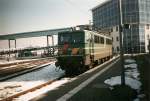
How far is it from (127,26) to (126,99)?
135 inches

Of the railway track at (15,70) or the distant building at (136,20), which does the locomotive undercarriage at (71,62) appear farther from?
the distant building at (136,20)

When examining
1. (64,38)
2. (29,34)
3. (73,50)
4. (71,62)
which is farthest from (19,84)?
(29,34)

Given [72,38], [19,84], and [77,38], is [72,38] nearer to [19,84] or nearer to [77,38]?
[77,38]

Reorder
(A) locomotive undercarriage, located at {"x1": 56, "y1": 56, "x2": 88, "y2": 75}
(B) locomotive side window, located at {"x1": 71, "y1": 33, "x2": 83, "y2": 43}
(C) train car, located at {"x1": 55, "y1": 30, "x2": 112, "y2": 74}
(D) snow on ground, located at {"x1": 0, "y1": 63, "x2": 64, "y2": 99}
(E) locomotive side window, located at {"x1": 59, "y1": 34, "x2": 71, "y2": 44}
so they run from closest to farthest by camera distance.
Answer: (D) snow on ground, located at {"x1": 0, "y1": 63, "x2": 64, "y2": 99} → (A) locomotive undercarriage, located at {"x1": 56, "y1": 56, "x2": 88, "y2": 75} → (C) train car, located at {"x1": 55, "y1": 30, "x2": 112, "y2": 74} → (B) locomotive side window, located at {"x1": 71, "y1": 33, "x2": 83, "y2": 43} → (E) locomotive side window, located at {"x1": 59, "y1": 34, "x2": 71, "y2": 44}

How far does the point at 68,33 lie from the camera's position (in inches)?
784

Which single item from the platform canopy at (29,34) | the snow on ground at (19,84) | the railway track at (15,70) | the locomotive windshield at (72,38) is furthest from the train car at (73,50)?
the platform canopy at (29,34)

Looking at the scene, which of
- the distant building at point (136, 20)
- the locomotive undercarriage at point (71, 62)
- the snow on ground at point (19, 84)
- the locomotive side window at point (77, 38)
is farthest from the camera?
the distant building at point (136, 20)

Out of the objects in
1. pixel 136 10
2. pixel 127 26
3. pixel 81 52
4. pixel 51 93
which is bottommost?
pixel 51 93

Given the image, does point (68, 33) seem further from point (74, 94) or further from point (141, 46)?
point (141, 46)

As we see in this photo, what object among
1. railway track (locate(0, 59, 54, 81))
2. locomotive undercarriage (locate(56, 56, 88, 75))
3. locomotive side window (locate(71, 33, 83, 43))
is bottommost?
railway track (locate(0, 59, 54, 81))

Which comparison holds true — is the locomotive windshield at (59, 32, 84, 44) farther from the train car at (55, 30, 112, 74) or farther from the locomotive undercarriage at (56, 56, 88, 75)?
the locomotive undercarriage at (56, 56, 88, 75)

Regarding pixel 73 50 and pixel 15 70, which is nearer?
pixel 73 50

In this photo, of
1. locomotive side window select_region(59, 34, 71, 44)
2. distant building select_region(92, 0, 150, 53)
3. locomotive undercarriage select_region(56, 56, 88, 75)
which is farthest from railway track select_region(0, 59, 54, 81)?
distant building select_region(92, 0, 150, 53)

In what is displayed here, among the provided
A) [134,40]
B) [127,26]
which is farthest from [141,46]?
[127,26]
